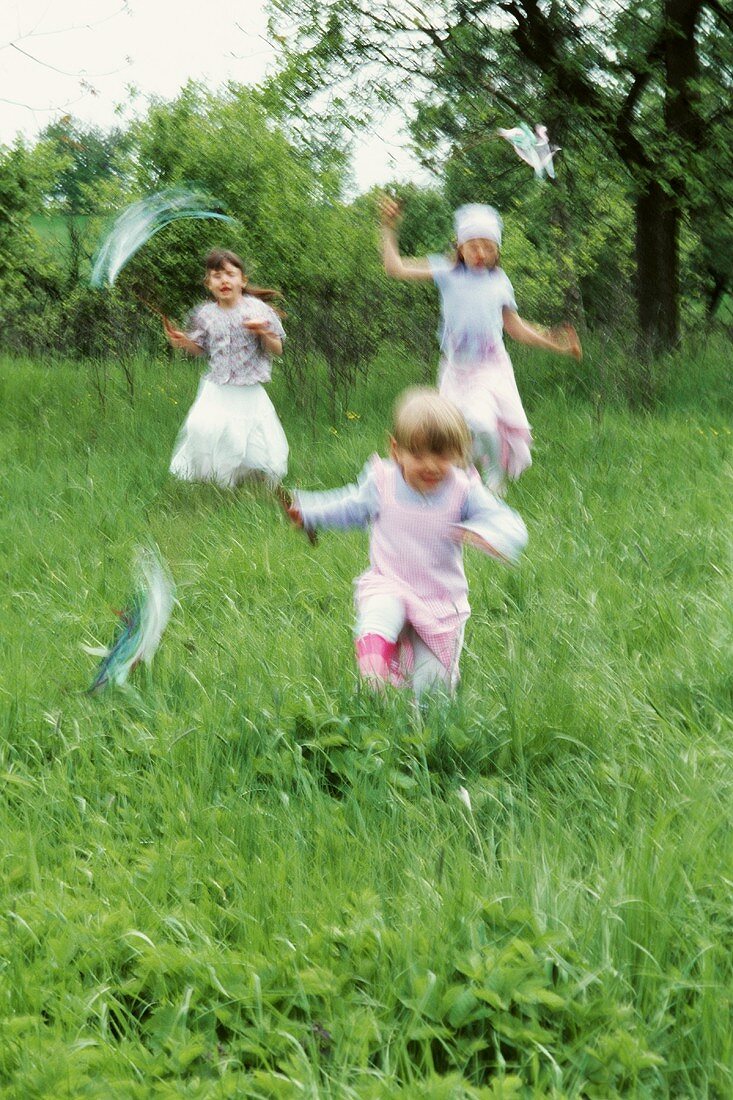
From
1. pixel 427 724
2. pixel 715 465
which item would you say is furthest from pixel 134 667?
pixel 715 465

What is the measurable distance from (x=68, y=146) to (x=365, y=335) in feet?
14.4

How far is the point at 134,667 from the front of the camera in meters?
3.87

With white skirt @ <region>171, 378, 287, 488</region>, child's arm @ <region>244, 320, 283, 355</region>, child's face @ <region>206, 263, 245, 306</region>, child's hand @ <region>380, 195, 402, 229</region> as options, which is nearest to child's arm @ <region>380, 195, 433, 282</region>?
child's hand @ <region>380, 195, 402, 229</region>

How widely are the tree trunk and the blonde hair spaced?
7.10m

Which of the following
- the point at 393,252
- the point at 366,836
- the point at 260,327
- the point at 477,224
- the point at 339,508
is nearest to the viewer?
the point at 366,836

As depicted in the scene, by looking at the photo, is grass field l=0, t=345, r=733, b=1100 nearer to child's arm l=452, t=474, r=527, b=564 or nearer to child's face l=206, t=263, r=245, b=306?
child's arm l=452, t=474, r=527, b=564

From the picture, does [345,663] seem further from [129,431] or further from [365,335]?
[365,335]

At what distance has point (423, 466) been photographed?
3.56m

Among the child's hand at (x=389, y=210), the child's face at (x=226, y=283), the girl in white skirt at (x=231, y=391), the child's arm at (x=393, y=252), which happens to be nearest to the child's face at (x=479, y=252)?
the child's arm at (x=393, y=252)

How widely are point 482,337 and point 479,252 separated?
49cm

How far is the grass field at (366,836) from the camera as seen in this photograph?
2107 millimetres

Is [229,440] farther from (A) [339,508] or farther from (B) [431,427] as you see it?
(B) [431,427]

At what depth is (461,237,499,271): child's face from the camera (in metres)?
6.71

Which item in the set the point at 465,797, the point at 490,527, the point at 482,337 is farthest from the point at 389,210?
the point at 465,797
